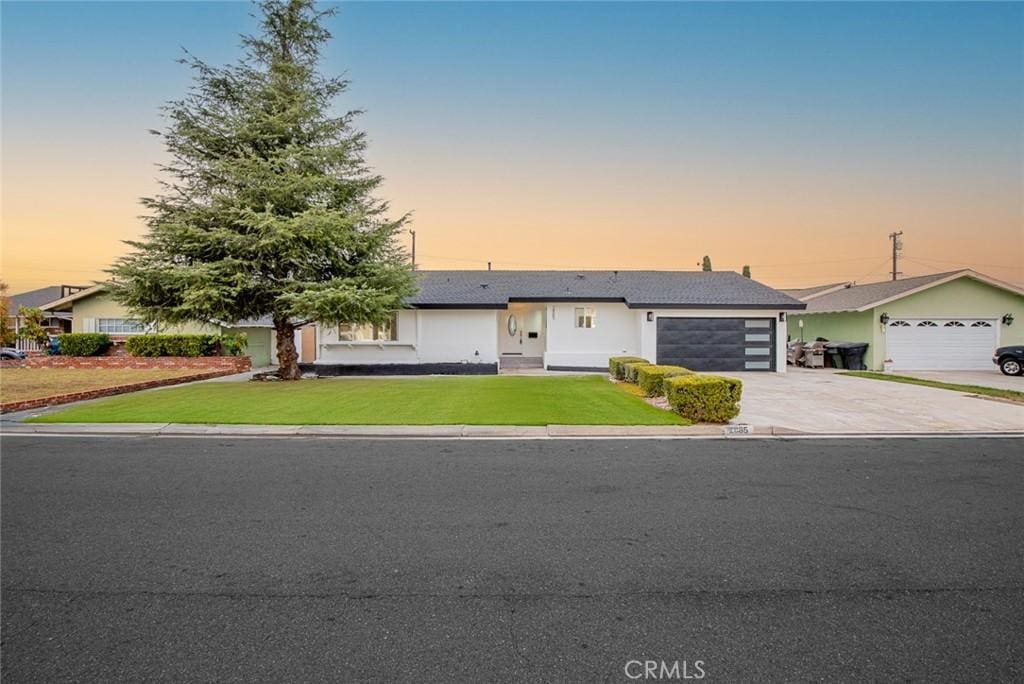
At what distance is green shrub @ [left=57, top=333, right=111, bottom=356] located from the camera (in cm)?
2162

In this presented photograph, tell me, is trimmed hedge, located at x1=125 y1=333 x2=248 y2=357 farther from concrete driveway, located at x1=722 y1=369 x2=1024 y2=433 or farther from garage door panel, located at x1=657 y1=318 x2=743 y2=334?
concrete driveway, located at x1=722 y1=369 x2=1024 y2=433

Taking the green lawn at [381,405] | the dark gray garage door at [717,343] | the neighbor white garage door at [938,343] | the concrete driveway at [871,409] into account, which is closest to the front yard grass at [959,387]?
the concrete driveway at [871,409]

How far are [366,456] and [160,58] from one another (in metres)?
16.6

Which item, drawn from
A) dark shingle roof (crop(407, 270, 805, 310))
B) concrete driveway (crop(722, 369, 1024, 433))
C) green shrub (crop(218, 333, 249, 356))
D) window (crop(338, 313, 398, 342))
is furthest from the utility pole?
green shrub (crop(218, 333, 249, 356))

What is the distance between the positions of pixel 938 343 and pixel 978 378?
159 inches

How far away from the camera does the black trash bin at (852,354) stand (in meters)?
22.5

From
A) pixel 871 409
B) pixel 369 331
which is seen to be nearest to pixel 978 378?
pixel 871 409

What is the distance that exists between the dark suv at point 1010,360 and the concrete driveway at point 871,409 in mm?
8373

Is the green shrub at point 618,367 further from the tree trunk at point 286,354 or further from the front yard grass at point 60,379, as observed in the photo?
the front yard grass at point 60,379

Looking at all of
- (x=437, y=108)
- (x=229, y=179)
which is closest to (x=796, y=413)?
(x=437, y=108)

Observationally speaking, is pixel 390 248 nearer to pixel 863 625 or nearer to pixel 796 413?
pixel 796 413

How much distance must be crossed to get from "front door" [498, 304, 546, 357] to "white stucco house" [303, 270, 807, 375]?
6.17 feet

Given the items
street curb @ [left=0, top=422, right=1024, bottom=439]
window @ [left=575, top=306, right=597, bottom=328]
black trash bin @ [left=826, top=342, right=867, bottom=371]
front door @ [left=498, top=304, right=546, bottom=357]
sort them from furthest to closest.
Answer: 1. front door @ [left=498, top=304, right=546, bottom=357]
2. black trash bin @ [left=826, top=342, right=867, bottom=371]
3. window @ [left=575, top=306, right=597, bottom=328]
4. street curb @ [left=0, top=422, right=1024, bottom=439]

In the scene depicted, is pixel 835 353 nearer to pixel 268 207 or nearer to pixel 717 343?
pixel 717 343
